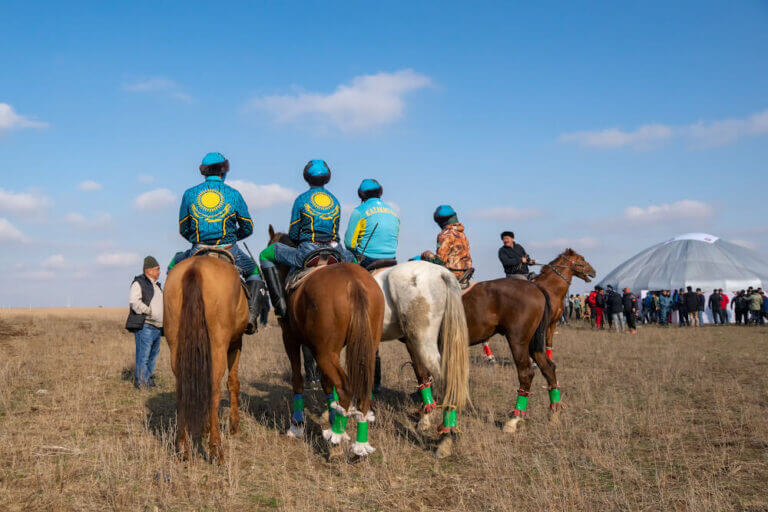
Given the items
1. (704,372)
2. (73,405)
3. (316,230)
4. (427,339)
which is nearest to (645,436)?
(427,339)

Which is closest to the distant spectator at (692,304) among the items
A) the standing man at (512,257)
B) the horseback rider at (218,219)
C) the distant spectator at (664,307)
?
the distant spectator at (664,307)

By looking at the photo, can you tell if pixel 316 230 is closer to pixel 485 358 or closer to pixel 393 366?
pixel 393 366

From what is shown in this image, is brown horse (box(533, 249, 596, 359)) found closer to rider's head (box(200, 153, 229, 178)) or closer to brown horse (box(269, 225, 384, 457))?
brown horse (box(269, 225, 384, 457))

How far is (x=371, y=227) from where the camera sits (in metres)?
7.52

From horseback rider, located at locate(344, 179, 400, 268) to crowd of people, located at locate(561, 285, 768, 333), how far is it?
2099 centimetres

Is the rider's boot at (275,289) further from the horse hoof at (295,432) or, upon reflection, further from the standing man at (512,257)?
the standing man at (512,257)

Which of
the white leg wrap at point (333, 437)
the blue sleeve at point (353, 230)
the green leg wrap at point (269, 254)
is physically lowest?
the white leg wrap at point (333, 437)

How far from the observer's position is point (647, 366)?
507 inches

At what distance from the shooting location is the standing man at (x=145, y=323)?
9555 millimetres

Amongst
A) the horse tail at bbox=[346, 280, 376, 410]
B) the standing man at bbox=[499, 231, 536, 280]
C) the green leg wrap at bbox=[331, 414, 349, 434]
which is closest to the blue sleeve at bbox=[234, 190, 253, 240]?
the horse tail at bbox=[346, 280, 376, 410]

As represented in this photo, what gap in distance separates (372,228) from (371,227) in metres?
0.02

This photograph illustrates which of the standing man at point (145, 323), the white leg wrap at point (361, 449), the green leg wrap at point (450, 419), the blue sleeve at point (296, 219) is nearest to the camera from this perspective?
the white leg wrap at point (361, 449)

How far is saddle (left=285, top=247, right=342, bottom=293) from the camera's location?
633cm

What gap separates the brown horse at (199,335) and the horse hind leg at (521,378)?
12.1 feet
